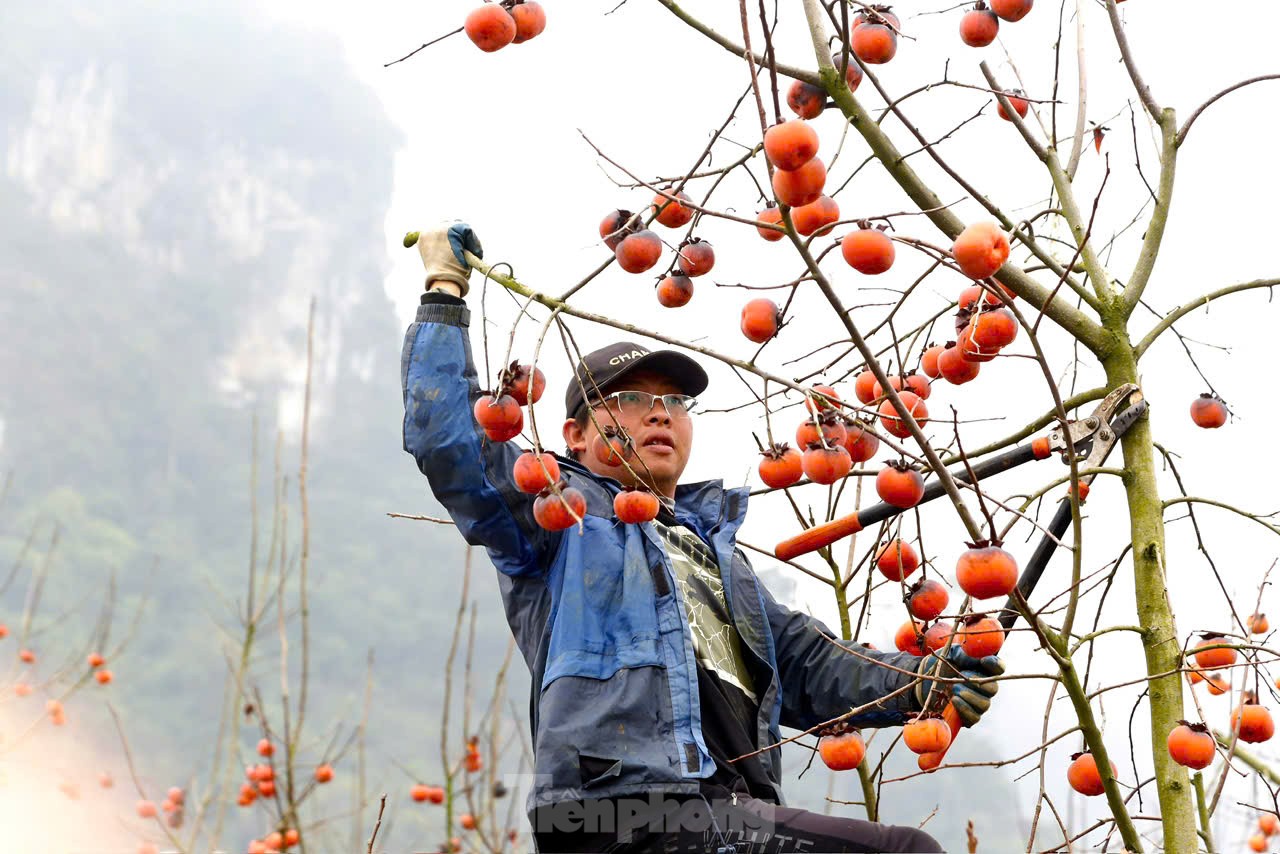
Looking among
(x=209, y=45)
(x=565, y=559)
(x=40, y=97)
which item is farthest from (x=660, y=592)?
(x=209, y=45)

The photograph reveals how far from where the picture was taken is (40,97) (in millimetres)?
64500

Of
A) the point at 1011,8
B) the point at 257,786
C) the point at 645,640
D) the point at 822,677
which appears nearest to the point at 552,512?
the point at 645,640

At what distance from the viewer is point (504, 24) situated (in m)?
2.04

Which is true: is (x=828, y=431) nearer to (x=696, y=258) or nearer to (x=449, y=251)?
(x=696, y=258)

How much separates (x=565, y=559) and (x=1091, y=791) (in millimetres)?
989

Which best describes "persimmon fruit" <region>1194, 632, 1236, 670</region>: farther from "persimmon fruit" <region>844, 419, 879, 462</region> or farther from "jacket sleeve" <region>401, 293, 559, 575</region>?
"jacket sleeve" <region>401, 293, 559, 575</region>

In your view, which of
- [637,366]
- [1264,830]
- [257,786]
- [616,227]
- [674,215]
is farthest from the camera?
[257,786]

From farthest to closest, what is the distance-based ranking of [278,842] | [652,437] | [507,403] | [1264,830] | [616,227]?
[278,842] → [1264,830] → [652,437] → [616,227] → [507,403]

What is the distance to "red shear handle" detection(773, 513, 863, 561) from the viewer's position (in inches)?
86.3

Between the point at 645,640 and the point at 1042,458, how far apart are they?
0.76 meters

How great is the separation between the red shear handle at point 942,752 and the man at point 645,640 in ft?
0.07

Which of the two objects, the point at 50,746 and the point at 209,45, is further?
the point at 209,45

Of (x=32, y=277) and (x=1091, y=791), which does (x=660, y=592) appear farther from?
(x=32, y=277)

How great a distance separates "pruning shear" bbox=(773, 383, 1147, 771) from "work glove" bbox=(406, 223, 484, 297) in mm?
775
